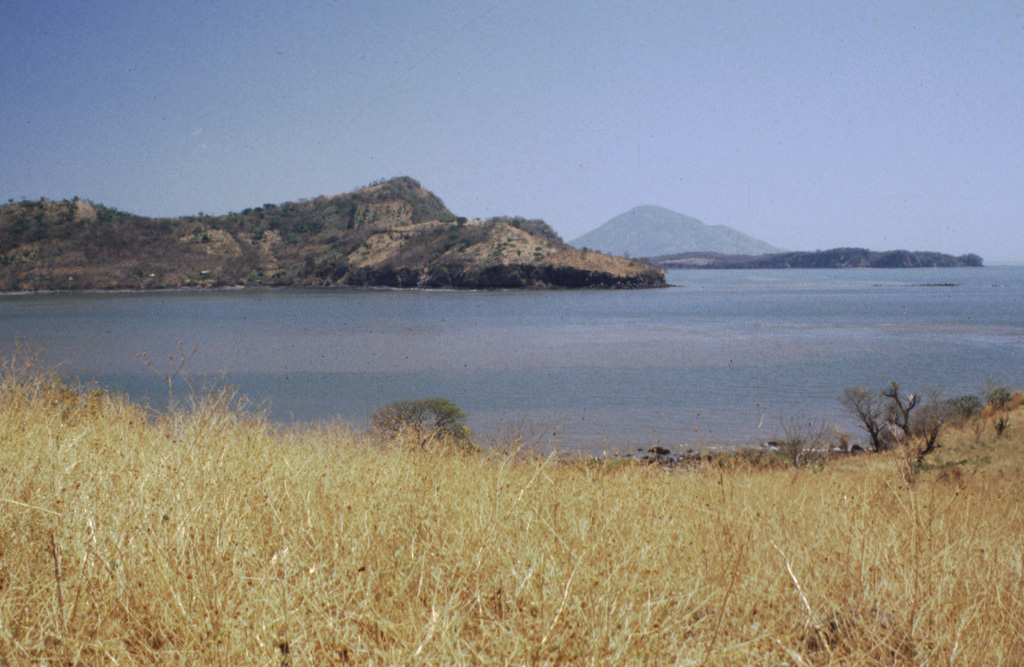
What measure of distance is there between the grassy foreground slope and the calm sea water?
110 cm

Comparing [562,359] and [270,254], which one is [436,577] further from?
[270,254]

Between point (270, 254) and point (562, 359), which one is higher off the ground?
point (270, 254)

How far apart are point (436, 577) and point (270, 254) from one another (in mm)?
140853

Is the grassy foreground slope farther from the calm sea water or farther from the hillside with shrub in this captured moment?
the hillside with shrub

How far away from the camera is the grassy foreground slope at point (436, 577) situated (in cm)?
269

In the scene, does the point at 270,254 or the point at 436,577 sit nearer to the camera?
the point at 436,577

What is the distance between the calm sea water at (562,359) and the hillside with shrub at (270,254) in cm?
4256

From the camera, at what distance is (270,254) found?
134 meters

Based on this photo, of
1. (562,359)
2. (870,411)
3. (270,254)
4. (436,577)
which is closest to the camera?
(436,577)

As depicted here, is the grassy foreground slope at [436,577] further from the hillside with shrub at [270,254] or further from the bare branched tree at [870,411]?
the hillside with shrub at [270,254]

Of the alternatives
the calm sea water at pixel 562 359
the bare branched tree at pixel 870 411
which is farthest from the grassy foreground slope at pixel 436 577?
the bare branched tree at pixel 870 411

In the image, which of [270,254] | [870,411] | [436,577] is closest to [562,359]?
[870,411]

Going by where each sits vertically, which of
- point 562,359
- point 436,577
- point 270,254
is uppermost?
point 270,254

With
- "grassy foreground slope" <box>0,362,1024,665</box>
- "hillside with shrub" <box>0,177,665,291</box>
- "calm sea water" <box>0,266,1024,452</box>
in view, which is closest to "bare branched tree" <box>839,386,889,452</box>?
"calm sea water" <box>0,266,1024,452</box>
